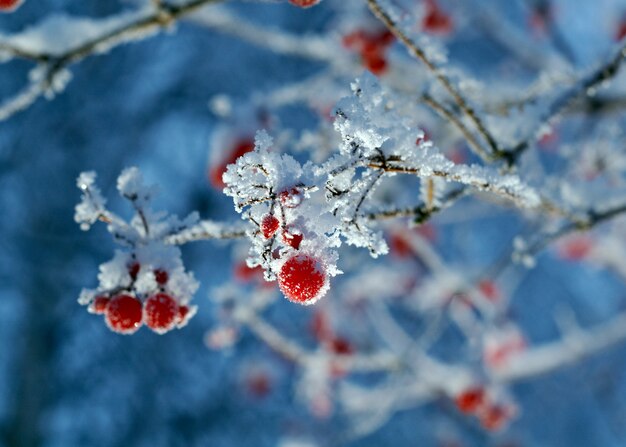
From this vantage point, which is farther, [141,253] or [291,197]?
[141,253]

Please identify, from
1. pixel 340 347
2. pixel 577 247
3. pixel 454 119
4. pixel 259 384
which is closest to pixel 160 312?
pixel 454 119

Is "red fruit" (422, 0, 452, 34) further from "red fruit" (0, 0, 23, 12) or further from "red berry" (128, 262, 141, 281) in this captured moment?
"red berry" (128, 262, 141, 281)

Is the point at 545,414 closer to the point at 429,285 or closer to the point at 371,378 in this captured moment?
the point at 371,378

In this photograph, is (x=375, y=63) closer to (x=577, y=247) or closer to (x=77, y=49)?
(x=77, y=49)

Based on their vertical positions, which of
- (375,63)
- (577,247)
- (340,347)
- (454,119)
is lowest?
(454,119)

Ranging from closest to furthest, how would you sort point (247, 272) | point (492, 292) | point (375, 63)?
point (375, 63)
point (247, 272)
point (492, 292)

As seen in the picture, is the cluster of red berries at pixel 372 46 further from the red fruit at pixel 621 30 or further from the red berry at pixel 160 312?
the red fruit at pixel 621 30
